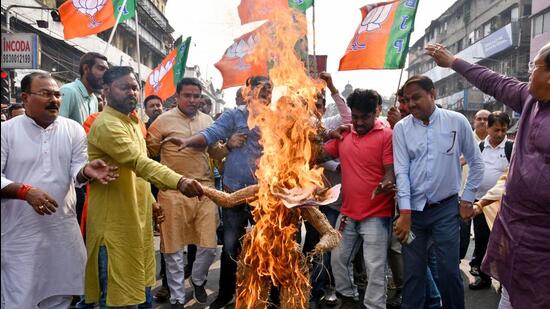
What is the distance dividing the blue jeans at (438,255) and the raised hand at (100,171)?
2778 mm

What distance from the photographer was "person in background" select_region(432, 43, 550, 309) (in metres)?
2.91

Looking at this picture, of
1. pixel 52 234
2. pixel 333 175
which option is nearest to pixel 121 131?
pixel 52 234

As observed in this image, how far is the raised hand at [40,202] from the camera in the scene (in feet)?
10.1

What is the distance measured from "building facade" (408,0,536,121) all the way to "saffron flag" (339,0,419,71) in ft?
112

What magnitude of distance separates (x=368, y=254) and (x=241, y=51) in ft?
16.7

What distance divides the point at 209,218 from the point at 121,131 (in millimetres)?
1922

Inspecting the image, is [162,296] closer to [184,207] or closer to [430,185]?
[184,207]

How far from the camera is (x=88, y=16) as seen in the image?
8.12 meters

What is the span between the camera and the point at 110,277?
11.7 ft

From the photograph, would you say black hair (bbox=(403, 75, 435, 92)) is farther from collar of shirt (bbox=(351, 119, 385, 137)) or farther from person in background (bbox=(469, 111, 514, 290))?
person in background (bbox=(469, 111, 514, 290))

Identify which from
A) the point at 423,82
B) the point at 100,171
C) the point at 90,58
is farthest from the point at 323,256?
the point at 90,58

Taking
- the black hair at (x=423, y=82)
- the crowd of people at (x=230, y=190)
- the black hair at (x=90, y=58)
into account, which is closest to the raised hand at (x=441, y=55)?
the crowd of people at (x=230, y=190)

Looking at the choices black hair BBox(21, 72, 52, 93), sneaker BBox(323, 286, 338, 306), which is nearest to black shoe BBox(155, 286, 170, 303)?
sneaker BBox(323, 286, 338, 306)

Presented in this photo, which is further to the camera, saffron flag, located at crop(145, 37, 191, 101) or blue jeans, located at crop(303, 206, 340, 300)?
saffron flag, located at crop(145, 37, 191, 101)
